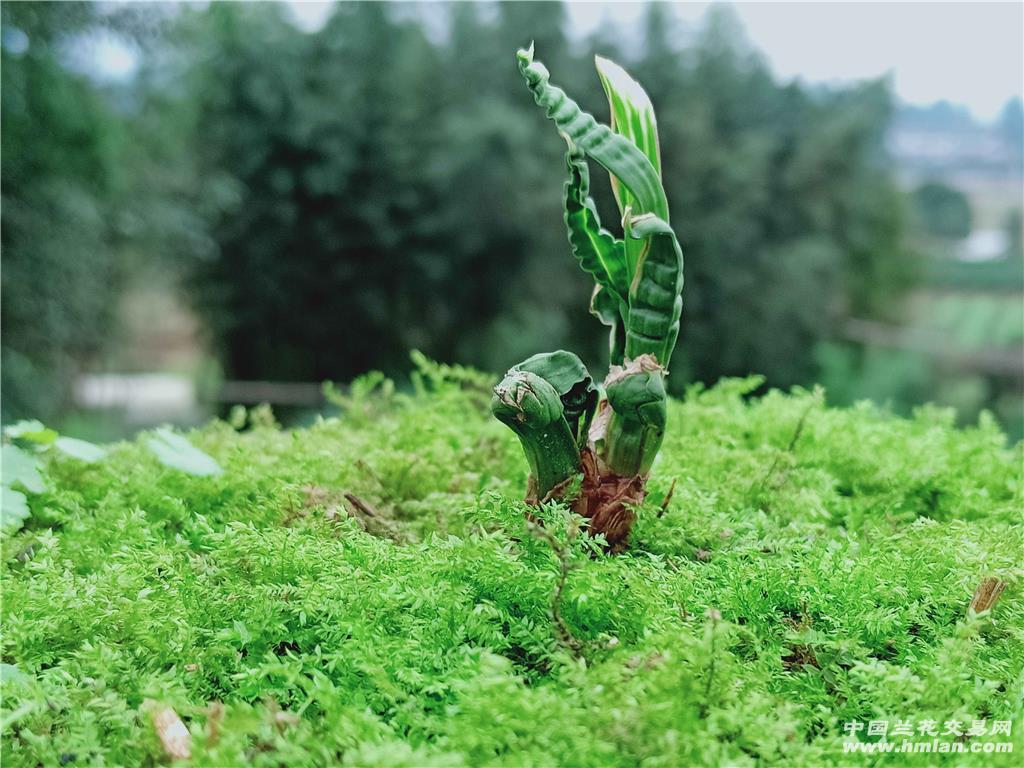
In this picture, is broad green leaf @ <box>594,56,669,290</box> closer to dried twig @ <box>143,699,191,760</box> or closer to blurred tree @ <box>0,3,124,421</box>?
dried twig @ <box>143,699,191,760</box>

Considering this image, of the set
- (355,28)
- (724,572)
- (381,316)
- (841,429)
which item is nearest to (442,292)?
(381,316)

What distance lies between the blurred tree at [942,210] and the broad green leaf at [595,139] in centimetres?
376

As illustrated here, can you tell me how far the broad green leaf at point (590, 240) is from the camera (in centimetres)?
58

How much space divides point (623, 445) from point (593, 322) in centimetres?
390

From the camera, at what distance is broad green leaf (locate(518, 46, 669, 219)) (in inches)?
20.9

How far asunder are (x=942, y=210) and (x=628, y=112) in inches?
161

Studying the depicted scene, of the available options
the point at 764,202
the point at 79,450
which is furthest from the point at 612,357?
the point at 764,202

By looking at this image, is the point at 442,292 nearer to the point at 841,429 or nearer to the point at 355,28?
the point at 355,28

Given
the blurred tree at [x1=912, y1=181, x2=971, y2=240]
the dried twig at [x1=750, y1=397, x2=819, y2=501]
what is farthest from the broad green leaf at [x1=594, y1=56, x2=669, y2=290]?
the blurred tree at [x1=912, y1=181, x2=971, y2=240]

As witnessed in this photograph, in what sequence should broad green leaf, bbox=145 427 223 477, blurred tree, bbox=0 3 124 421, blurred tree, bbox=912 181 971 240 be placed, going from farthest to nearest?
blurred tree, bbox=912 181 971 240 < blurred tree, bbox=0 3 124 421 < broad green leaf, bbox=145 427 223 477

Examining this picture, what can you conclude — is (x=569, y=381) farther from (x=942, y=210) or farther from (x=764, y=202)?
(x=764, y=202)

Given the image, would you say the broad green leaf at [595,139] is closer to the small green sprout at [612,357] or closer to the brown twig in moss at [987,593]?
the small green sprout at [612,357]

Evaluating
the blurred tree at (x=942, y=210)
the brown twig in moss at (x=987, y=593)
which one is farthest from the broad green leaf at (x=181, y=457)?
the blurred tree at (x=942, y=210)

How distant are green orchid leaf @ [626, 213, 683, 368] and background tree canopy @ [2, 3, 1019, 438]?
3.56 metres
